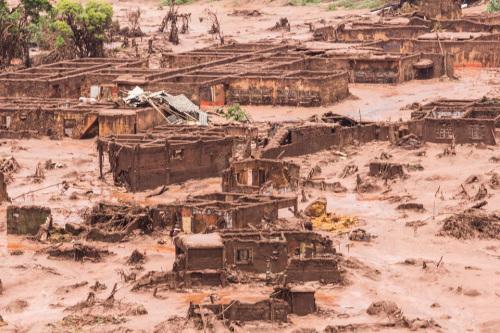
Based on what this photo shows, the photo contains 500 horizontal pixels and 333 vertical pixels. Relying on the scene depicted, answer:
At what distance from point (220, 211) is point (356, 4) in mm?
60537

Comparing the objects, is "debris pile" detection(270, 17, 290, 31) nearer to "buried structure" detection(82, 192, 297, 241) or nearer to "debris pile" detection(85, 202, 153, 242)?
"buried structure" detection(82, 192, 297, 241)

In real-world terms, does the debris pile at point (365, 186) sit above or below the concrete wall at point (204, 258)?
below

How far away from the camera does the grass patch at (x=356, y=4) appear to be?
93.1 m

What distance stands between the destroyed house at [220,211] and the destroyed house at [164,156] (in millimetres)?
4813

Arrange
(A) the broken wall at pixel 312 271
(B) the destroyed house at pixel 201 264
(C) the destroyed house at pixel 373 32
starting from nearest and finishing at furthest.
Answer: (B) the destroyed house at pixel 201 264
(A) the broken wall at pixel 312 271
(C) the destroyed house at pixel 373 32

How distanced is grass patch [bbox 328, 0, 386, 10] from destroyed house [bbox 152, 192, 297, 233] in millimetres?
56589

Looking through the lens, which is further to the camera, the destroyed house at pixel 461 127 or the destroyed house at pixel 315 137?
the destroyed house at pixel 461 127

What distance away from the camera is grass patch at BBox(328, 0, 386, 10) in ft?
305

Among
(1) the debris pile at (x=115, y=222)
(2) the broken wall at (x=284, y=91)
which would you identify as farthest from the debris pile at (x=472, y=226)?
(2) the broken wall at (x=284, y=91)

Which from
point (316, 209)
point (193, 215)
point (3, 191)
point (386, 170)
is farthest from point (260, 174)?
point (3, 191)

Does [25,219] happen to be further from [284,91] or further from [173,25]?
[173,25]

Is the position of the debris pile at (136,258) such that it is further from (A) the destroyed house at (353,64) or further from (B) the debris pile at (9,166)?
(A) the destroyed house at (353,64)

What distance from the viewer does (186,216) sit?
3594cm

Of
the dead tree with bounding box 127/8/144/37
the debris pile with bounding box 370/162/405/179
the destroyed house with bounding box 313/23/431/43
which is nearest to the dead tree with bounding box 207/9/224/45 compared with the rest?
the dead tree with bounding box 127/8/144/37
